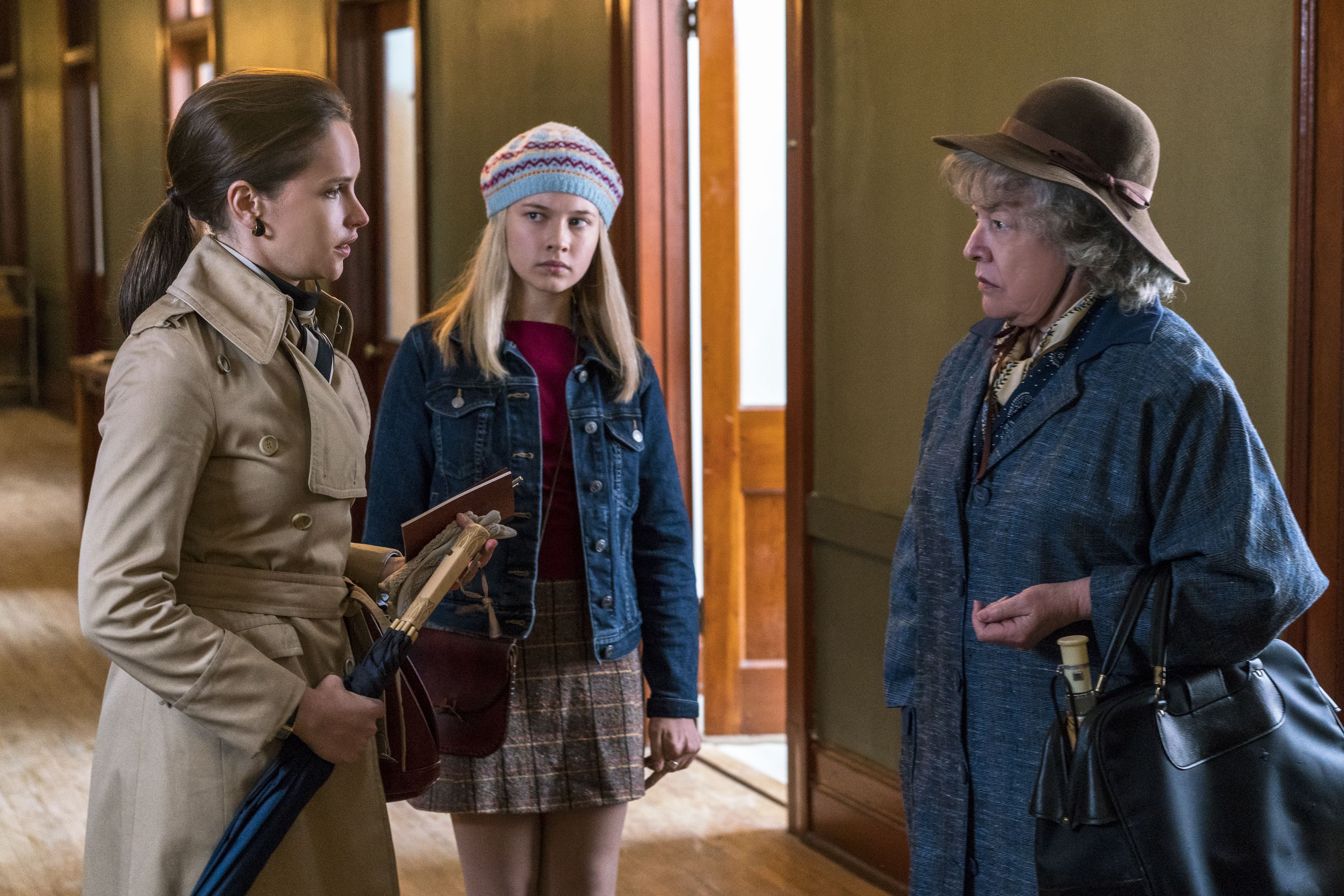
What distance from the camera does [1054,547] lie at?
170cm

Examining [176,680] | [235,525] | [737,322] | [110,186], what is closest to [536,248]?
[235,525]

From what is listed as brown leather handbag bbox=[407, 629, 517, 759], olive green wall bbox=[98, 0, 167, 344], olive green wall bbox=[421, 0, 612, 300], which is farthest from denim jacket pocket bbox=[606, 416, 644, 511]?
olive green wall bbox=[98, 0, 167, 344]

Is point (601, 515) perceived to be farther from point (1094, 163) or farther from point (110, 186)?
point (110, 186)

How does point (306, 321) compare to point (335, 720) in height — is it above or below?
above

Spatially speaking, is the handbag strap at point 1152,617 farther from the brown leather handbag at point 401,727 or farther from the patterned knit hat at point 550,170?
the patterned knit hat at point 550,170

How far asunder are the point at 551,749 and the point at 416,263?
384 cm

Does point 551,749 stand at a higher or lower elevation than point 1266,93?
lower

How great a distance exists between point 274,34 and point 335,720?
607cm

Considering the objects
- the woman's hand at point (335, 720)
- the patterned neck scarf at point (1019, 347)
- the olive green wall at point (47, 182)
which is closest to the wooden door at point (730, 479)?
the patterned neck scarf at point (1019, 347)

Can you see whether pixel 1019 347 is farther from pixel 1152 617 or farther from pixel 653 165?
pixel 653 165

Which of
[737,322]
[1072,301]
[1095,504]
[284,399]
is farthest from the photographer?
[737,322]

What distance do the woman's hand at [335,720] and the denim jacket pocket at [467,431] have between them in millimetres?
763

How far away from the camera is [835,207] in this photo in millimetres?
3385

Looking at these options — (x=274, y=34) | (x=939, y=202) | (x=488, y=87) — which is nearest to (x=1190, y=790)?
(x=939, y=202)
